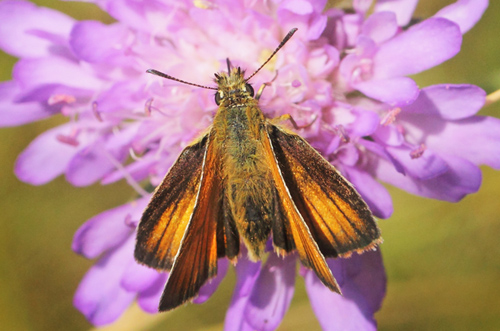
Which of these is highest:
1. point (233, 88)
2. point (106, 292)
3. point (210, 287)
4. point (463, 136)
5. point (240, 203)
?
point (463, 136)

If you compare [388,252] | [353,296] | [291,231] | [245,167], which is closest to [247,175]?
[245,167]

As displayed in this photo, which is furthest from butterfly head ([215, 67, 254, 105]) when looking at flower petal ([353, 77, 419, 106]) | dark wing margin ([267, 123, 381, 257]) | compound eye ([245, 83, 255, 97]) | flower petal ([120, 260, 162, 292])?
Result: flower petal ([120, 260, 162, 292])

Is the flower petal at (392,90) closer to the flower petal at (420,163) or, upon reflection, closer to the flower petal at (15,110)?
the flower petal at (420,163)

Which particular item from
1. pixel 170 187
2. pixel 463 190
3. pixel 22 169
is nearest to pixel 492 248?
pixel 463 190

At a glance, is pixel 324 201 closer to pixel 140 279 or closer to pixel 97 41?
pixel 140 279

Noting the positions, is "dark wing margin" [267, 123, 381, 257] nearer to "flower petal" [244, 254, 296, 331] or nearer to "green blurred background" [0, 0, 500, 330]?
"flower petal" [244, 254, 296, 331]

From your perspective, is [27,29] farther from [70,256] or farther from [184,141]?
[70,256]

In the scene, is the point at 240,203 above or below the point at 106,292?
above
